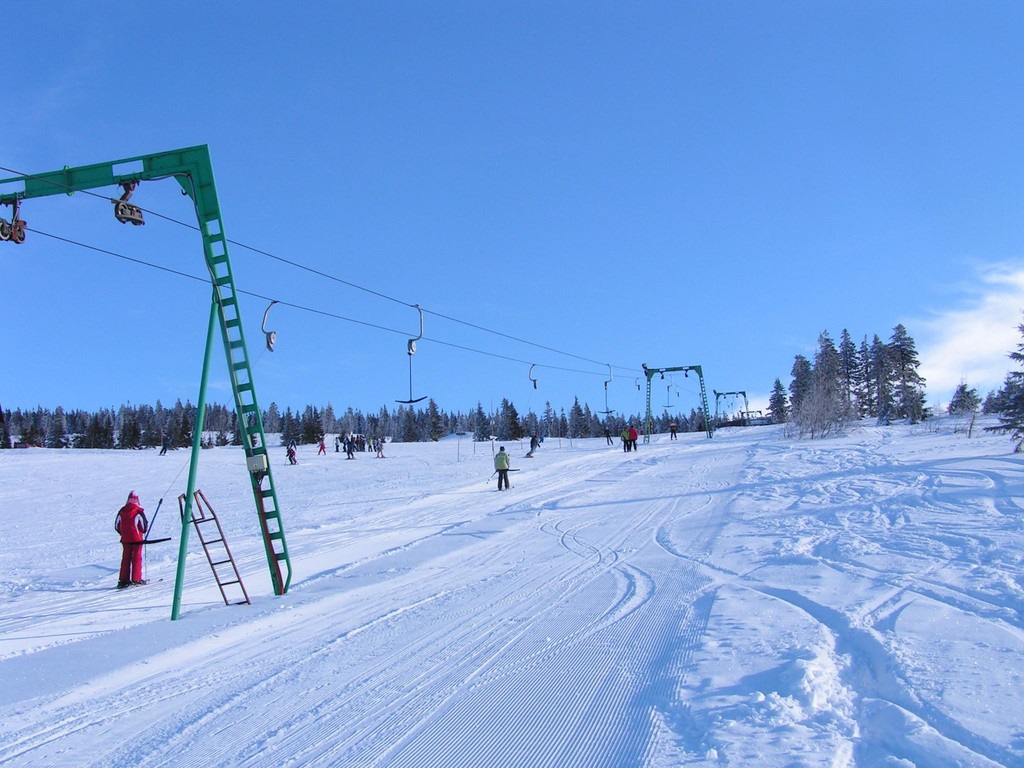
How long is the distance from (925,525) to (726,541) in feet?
12.1

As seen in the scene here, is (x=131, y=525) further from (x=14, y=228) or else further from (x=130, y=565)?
(x=14, y=228)

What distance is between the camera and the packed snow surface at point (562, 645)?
4641mm

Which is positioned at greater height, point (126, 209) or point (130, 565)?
point (126, 209)

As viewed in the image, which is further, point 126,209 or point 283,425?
point 283,425

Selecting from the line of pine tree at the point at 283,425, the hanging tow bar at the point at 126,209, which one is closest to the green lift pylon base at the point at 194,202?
the hanging tow bar at the point at 126,209

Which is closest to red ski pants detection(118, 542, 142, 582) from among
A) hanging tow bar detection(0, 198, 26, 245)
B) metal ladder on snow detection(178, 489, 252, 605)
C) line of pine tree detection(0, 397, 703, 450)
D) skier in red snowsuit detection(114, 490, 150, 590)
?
skier in red snowsuit detection(114, 490, 150, 590)

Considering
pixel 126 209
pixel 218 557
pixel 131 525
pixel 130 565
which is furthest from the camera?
pixel 218 557

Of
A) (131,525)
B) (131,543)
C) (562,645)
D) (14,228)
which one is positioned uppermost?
(14,228)

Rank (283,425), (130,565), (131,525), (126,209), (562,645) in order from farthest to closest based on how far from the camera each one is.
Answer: (283,425), (130,565), (131,525), (126,209), (562,645)

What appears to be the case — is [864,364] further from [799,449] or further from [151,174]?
[151,174]

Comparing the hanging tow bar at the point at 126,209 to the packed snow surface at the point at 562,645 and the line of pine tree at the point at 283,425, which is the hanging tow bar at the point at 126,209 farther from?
the line of pine tree at the point at 283,425

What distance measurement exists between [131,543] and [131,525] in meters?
0.34

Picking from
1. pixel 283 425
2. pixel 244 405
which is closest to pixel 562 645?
pixel 244 405

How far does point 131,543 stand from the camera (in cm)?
1227
